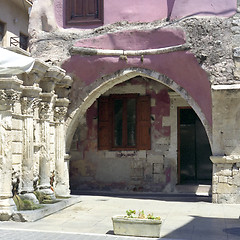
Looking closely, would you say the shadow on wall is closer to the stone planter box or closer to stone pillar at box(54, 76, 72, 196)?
stone pillar at box(54, 76, 72, 196)

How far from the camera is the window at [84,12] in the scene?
39.3 ft

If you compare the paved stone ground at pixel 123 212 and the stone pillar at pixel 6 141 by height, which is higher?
Result: the stone pillar at pixel 6 141

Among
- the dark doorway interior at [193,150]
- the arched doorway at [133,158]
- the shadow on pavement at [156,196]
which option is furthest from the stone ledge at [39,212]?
the dark doorway interior at [193,150]

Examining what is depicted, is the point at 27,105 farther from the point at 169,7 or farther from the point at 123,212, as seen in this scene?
the point at 169,7

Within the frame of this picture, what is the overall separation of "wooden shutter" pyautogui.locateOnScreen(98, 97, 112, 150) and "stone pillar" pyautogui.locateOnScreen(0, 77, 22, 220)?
5.98 meters

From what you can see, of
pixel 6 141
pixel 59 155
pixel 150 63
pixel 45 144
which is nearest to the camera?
pixel 6 141

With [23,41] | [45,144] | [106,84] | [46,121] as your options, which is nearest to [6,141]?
[45,144]

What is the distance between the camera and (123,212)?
922cm

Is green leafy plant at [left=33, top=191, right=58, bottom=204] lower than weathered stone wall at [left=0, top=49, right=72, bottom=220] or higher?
lower

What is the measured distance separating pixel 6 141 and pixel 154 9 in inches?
220

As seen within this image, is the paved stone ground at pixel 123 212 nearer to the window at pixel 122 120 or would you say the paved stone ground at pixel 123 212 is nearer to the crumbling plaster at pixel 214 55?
the crumbling plaster at pixel 214 55

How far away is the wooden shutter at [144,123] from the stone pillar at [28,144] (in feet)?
17.5

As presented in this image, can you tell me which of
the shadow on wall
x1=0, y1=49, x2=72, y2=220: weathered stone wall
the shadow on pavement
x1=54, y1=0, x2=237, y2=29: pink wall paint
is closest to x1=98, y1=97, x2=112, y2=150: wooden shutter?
the shadow on pavement

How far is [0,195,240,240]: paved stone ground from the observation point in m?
6.63
